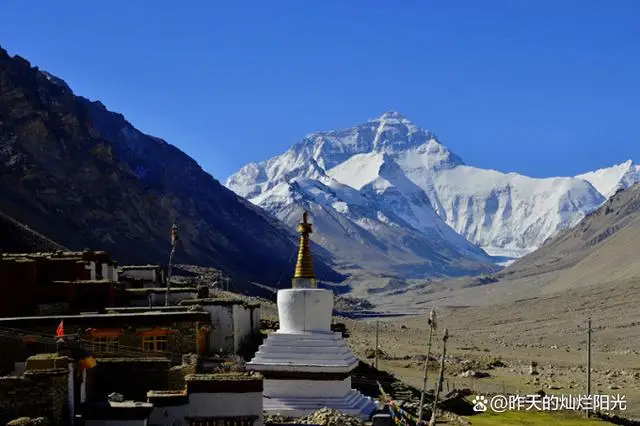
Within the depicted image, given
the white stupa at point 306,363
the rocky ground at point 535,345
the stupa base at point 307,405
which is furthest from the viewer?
the rocky ground at point 535,345

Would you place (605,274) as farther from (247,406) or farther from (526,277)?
(247,406)

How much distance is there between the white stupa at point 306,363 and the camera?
18609mm

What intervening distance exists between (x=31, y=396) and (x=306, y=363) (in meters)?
7.45

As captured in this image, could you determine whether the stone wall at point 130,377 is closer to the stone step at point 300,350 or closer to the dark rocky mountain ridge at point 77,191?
the stone step at point 300,350

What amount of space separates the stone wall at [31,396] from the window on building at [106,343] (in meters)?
6.74

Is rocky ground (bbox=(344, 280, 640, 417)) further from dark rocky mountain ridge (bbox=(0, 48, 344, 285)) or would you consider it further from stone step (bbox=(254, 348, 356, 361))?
dark rocky mountain ridge (bbox=(0, 48, 344, 285))

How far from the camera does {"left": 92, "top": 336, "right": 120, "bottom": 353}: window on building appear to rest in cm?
1919

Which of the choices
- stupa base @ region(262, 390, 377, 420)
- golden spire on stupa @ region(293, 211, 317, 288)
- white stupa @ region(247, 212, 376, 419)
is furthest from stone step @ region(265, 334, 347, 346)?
golden spire on stupa @ region(293, 211, 317, 288)

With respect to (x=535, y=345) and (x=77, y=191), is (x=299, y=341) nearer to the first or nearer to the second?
(x=535, y=345)

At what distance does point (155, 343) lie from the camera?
1981cm

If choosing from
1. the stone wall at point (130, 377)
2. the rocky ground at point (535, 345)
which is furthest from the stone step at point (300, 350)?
the rocky ground at point (535, 345)

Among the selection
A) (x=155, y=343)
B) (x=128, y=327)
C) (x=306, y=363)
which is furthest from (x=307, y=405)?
(x=128, y=327)

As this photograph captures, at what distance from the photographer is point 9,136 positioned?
8619cm

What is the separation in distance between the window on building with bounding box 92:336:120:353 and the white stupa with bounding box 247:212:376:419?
2.99 metres
